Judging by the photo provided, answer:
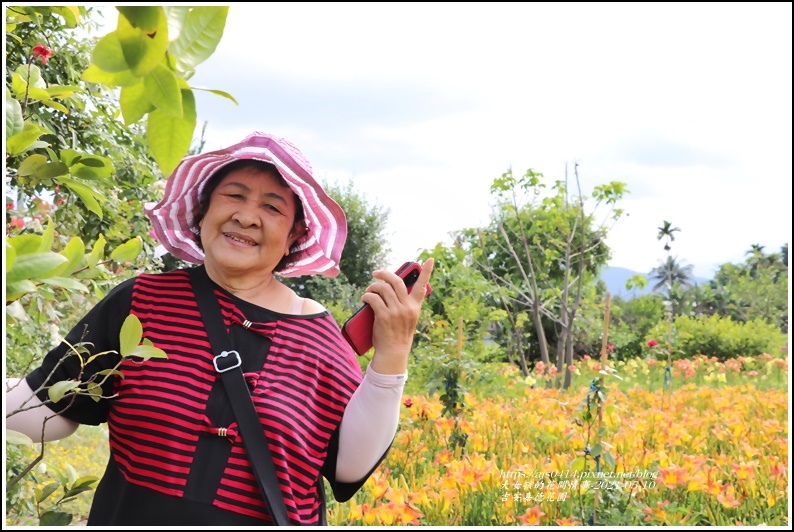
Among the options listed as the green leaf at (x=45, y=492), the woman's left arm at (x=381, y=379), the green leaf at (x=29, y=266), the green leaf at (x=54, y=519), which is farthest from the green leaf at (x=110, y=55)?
the green leaf at (x=45, y=492)

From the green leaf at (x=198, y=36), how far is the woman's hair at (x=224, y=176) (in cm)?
84

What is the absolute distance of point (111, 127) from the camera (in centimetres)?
267

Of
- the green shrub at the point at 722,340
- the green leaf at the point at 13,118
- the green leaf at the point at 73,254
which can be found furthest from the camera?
the green shrub at the point at 722,340

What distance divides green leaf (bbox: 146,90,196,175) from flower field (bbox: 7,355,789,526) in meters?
1.95

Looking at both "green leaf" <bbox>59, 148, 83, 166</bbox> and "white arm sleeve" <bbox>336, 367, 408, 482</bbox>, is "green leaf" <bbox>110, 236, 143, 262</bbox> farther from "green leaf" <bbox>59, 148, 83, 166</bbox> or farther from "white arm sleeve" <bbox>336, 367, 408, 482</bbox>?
"white arm sleeve" <bbox>336, 367, 408, 482</bbox>

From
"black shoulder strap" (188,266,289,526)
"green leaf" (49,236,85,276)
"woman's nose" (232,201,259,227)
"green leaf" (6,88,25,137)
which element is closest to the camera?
"green leaf" (49,236,85,276)

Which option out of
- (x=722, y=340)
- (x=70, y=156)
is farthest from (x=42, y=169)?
(x=722, y=340)

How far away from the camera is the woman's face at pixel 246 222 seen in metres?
1.34

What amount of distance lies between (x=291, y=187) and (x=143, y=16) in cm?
87

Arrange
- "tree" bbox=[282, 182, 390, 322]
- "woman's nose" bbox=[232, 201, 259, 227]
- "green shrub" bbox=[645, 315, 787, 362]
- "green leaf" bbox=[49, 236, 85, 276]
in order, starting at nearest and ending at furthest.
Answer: "green leaf" bbox=[49, 236, 85, 276], "woman's nose" bbox=[232, 201, 259, 227], "green shrub" bbox=[645, 315, 787, 362], "tree" bbox=[282, 182, 390, 322]

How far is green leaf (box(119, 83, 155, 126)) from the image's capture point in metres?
0.53

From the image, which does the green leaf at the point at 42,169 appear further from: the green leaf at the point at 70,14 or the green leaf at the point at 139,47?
the green leaf at the point at 139,47

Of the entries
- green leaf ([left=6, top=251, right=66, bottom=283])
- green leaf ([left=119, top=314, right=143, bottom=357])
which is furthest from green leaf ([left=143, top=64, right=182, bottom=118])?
green leaf ([left=119, top=314, right=143, bottom=357])

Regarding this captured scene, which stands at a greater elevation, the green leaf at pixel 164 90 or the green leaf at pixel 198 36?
the green leaf at pixel 198 36
